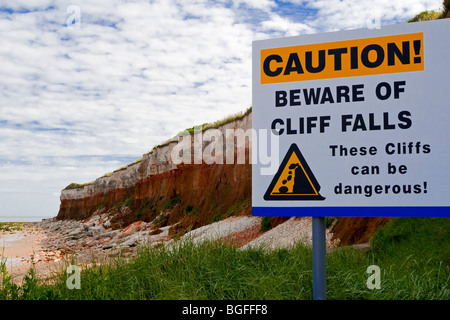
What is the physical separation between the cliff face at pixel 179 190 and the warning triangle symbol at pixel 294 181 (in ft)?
61.2

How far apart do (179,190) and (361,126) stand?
38.2 m

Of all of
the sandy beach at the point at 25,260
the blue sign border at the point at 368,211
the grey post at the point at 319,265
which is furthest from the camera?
the sandy beach at the point at 25,260

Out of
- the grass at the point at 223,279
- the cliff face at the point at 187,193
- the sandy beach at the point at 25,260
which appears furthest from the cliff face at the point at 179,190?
the grass at the point at 223,279

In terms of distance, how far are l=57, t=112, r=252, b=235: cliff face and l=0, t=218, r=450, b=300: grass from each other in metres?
16.7

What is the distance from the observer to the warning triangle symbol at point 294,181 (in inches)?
179

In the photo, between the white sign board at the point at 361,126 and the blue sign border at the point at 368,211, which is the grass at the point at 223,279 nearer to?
the blue sign border at the point at 368,211

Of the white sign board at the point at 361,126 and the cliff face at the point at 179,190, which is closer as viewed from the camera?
the white sign board at the point at 361,126

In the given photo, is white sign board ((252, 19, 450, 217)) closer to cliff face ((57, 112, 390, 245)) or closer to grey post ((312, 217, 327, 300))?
grey post ((312, 217, 327, 300))

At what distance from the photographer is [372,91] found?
4.53m

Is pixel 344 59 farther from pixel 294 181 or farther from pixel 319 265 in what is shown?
pixel 319 265

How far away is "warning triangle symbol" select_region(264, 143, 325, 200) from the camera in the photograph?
15.0 feet

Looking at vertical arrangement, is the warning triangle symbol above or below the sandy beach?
above

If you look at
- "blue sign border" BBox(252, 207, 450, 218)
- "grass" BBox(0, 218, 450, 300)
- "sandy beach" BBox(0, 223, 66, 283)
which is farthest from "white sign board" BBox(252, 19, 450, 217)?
"sandy beach" BBox(0, 223, 66, 283)

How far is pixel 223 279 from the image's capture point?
5.35 metres
